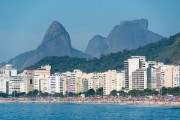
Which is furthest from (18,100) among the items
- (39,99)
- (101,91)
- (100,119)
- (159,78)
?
(100,119)

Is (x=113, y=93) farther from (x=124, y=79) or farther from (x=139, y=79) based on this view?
(x=124, y=79)

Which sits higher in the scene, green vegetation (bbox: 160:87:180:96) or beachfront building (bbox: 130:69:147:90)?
beachfront building (bbox: 130:69:147:90)

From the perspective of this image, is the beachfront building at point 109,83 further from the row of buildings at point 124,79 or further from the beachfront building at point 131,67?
the beachfront building at point 131,67

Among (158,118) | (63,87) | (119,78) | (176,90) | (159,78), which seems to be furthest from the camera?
(63,87)

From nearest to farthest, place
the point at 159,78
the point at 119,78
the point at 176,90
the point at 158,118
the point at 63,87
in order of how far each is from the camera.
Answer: the point at 158,118, the point at 176,90, the point at 159,78, the point at 119,78, the point at 63,87

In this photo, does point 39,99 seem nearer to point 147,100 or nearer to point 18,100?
point 18,100

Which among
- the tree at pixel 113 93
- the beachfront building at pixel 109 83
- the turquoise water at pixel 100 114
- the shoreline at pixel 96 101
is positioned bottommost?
the turquoise water at pixel 100 114

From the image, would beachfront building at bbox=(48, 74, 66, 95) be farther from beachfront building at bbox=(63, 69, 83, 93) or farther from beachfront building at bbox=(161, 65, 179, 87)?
beachfront building at bbox=(161, 65, 179, 87)

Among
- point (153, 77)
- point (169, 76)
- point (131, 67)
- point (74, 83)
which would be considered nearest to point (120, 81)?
point (131, 67)

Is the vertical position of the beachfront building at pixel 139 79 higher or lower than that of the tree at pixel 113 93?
higher

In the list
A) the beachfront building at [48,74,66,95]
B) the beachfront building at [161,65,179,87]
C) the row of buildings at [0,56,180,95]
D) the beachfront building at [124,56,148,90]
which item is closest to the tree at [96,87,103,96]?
the row of buildings at [0,56,180,95]

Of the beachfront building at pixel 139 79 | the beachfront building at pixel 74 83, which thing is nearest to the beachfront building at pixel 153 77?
the beachfront building at pixel 139 79
